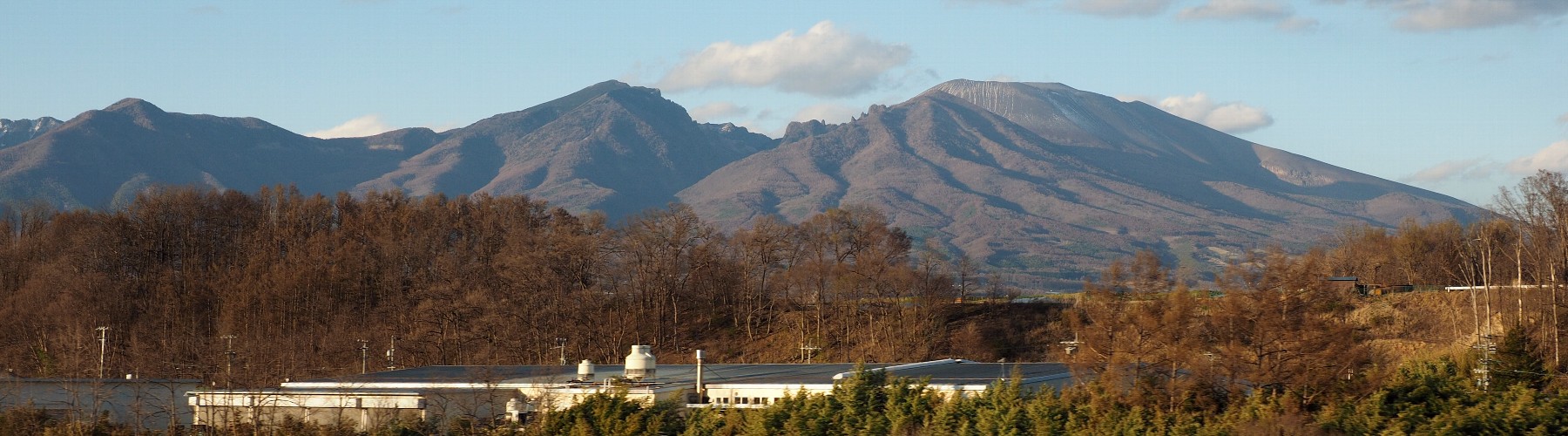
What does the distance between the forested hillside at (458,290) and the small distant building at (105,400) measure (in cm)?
1590

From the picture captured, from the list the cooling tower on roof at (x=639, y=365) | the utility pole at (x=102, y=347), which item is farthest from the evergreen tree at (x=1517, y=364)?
the utility pole at (x=102, y=347)

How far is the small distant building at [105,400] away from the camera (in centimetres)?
4003

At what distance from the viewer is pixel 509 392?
40125 mm

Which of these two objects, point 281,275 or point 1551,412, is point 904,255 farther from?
point 1551,412

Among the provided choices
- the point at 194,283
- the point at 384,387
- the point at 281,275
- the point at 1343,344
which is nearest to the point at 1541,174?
the point at 1343,344

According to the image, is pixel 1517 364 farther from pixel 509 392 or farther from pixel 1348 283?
pixel 1348 283

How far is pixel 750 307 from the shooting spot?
274 ft

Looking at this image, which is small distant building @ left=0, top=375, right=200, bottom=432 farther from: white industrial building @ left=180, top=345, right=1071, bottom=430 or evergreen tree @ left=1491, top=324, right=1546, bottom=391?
evergreen tree @ left=1491, top=324, right=1546, bottom=391

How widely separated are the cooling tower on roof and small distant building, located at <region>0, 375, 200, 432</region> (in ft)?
38.4

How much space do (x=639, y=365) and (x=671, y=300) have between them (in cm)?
4706

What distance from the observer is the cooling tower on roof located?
130ft

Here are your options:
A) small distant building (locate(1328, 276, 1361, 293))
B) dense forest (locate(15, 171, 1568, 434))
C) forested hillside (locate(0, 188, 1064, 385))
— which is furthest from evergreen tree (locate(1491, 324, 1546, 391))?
forested hillside (locate(0, 188, 1064, 385))

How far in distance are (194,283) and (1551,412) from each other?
7567 cm

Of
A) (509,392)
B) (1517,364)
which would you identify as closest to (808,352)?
(509,392)
